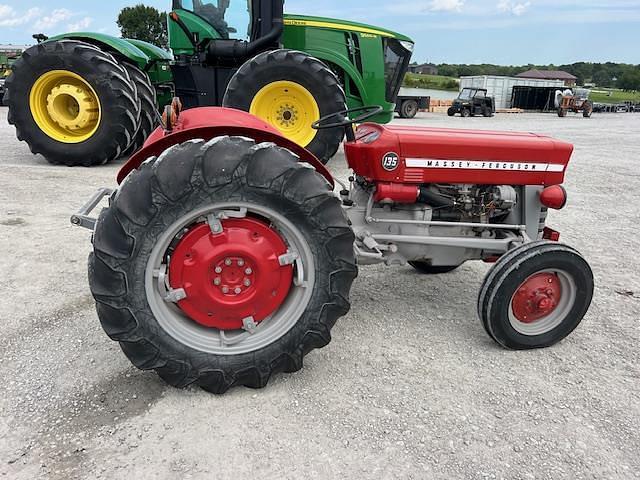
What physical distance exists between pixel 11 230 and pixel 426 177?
12.0 feet

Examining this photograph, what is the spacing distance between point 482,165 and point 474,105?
22.6 meters

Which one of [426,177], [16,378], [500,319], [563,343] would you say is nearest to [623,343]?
[563,343]

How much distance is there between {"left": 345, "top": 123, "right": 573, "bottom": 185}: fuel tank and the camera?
2.84m

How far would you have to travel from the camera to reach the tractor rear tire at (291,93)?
665 centimetres

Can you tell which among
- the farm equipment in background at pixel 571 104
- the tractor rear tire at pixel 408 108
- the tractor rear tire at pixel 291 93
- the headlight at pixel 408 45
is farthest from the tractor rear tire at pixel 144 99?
the farm equipment in background at pixel 571 104

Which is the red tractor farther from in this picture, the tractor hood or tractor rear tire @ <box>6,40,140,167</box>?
the tractor hood

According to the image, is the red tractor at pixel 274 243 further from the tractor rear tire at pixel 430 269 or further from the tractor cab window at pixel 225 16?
the tractor cab window at pixel 225 16

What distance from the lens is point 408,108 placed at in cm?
2122

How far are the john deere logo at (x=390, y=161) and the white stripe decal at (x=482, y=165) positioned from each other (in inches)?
2.3

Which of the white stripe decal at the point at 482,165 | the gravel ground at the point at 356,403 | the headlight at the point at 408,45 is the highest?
the headlight at the point at 408,45

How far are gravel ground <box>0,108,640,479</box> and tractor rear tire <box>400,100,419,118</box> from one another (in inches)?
721

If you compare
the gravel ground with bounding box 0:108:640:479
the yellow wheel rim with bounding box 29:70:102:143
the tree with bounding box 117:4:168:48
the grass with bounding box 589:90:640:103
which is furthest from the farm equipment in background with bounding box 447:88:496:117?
the tree with bounding box 117:4:168:48

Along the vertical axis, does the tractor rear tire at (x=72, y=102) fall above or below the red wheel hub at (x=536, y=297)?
above

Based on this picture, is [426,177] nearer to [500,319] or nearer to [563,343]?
[500,319]
